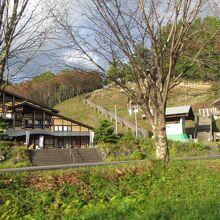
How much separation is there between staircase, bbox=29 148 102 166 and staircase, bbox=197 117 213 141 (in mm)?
21418

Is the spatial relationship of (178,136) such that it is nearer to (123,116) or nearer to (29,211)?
(123,116)

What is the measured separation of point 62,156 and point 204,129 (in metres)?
29.9

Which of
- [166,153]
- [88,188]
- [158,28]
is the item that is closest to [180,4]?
[158,28]

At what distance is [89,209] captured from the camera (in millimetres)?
8258

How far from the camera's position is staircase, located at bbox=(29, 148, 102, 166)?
119ft

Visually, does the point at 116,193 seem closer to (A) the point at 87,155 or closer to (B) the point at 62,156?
(B) the point at 62,156

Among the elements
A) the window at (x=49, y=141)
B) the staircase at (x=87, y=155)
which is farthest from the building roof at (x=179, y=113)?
the staircase at (x=87, y=155)

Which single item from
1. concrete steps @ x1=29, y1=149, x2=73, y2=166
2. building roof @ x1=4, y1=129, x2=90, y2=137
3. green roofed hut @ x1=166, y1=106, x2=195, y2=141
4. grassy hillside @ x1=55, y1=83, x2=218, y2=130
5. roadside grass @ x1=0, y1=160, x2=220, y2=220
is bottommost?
roadside grass @ x1=0, y1=160, x2=220, y2=220

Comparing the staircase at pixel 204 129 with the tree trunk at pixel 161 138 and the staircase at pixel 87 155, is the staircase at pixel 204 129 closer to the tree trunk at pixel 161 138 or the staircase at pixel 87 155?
the staircase at pixel 87 155

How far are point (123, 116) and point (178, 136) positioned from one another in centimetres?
2174

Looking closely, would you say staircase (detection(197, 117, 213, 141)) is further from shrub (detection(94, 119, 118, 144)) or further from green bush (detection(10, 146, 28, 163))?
green bush (detection(10, 146, 28, 163))

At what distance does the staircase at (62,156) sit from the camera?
36281 mm

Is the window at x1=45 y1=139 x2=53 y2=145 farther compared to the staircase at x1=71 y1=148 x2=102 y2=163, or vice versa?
the window at x1=45 y1=139 x2=53 y2=145

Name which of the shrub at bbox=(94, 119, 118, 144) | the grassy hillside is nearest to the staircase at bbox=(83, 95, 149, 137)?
the grassy hillside
